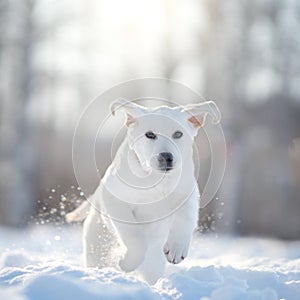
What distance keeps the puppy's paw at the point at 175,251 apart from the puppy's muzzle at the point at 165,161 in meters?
0.48

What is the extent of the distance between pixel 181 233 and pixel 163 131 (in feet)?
2.29

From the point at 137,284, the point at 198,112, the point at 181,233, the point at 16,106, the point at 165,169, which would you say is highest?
the point at 198,112

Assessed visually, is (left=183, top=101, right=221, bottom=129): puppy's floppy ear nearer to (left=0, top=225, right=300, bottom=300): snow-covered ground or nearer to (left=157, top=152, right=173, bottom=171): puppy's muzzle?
(left=157, top=152, right=173, bottom=171): puppy's muzzle

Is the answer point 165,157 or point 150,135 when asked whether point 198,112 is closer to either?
point 150,135

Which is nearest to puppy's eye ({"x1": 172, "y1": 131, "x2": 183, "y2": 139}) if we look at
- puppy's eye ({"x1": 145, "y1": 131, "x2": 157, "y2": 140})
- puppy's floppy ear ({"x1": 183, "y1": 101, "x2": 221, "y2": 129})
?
puppy's eye ({"x1": 145, "y1": 131, "x2": 157, "y2": 140})

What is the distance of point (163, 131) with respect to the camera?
4766mm

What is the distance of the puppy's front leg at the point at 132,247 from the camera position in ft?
15.1

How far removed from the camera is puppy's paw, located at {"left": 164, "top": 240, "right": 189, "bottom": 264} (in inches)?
176

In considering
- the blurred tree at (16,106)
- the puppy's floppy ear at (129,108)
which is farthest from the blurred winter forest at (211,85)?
the puppy's floppy ear at (129,108)

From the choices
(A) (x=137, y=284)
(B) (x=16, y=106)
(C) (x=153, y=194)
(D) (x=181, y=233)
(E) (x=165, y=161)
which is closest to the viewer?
(A) (x=137, y=284)

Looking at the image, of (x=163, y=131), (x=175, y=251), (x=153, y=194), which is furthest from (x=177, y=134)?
(x=175, y=251)

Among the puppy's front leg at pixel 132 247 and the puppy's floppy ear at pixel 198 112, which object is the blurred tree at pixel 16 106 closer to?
the puppy's floppy ear at pixel 198 112

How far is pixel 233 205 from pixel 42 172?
5143mm

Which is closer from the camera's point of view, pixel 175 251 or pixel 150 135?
pixel 175 251
